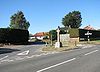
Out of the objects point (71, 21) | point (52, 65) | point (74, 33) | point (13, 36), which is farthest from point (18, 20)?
point (52, 65)

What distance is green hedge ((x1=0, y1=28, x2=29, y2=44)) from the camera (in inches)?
2193

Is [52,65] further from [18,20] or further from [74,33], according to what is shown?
[18,20]

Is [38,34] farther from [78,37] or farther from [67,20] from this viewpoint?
[78,37]

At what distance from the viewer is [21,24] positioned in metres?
129

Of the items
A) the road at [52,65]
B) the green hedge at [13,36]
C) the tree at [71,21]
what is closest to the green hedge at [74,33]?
the green hedge at [13,36]

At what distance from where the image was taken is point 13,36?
58.0 metres

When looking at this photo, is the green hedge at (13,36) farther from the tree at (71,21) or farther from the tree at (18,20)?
the tree at (71,21)

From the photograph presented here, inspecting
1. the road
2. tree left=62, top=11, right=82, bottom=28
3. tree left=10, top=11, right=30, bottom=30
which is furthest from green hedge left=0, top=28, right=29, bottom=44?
tree left=62, top=11, right=82, bottom=28

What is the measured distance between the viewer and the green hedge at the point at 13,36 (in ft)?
183

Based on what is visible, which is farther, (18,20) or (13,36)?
(18,20)

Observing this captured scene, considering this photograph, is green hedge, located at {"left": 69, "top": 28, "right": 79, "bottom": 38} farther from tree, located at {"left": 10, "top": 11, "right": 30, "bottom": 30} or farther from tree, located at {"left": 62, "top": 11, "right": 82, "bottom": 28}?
tree, located at {"left": 62, "top": 11, "right": 82, "bottom": 28}

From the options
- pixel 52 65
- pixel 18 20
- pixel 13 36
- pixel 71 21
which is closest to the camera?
pixel 52 65

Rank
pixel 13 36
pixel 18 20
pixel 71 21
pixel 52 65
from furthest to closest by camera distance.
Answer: pixel 71 21
pixel 18 20
pixel 13 36
pixel 52 65

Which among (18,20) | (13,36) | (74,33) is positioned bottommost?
(13,36)
